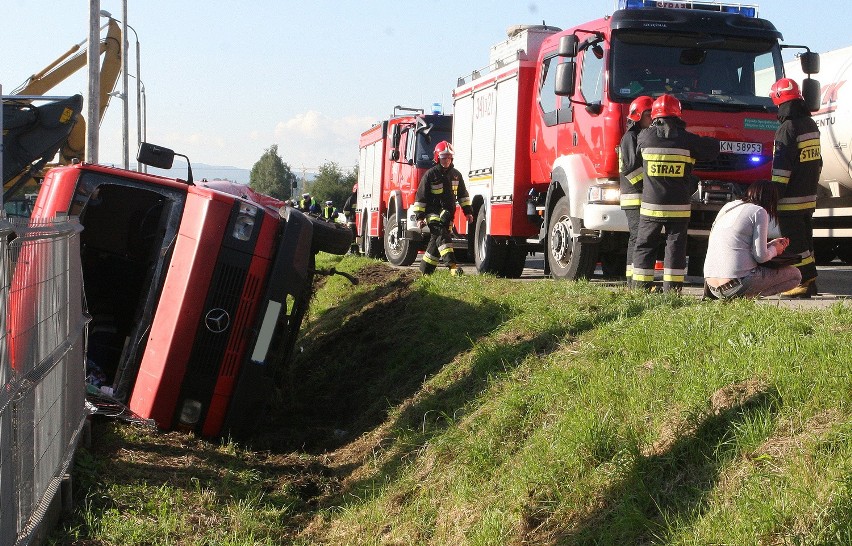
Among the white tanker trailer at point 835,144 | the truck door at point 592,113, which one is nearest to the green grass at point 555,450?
the truck door at point 592,113

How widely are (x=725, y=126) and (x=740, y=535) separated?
7605 mm

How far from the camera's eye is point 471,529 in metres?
5.61

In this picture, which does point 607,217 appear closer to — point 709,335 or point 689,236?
point 689,236

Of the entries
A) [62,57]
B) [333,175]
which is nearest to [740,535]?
[62,57]

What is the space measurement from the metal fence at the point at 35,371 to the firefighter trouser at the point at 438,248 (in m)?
7.03

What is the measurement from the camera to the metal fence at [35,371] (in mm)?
4117

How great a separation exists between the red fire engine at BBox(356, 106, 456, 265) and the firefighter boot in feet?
24.1

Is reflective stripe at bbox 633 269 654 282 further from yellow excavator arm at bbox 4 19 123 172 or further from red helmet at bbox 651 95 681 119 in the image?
yellow excavator arm at bbox 4 19 123 172

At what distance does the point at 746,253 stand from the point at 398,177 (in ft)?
44.1

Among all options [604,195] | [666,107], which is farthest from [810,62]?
[666,107]

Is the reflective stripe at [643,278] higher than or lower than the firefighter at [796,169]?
lower

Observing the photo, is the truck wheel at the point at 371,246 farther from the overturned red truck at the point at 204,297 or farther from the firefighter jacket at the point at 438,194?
the overturned red truck at the point at 204,297

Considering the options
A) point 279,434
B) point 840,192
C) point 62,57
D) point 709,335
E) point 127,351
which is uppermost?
point 62,57

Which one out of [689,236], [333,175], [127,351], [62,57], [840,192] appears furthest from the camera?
[333,175]
